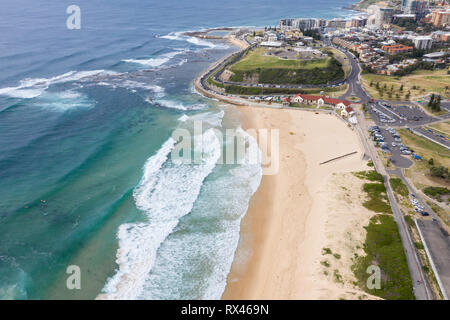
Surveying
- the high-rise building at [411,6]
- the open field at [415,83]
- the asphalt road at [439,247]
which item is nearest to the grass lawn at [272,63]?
the open field at [415,83]

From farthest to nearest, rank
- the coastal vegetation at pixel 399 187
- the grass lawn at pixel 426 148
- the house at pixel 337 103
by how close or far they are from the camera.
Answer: the house at pixel 337 103 → the grass lawn at pixel 426 148 → the coastal vegetation at pixel 399 187

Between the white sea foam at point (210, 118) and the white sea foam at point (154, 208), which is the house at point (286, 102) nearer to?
the white sea foam at point (210, 118)

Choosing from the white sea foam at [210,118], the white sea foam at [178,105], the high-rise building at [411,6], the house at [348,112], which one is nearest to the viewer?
the house at [348,112]

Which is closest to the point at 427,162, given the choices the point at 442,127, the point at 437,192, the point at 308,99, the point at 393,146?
the point at 393,146

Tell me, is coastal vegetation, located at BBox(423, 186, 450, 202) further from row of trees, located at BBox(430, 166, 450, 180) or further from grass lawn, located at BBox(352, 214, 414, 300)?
grass lawn, located at BBox(352, 214, 414, 300)

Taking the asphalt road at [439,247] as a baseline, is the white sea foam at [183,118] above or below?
above

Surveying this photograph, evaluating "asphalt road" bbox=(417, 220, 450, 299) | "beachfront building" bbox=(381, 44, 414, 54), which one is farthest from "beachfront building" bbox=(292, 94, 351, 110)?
"beachfront building" bbox=(381, 44, 414, 54)

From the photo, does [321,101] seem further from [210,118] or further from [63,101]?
[63,101]
